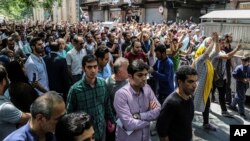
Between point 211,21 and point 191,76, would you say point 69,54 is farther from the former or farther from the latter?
point 211,21

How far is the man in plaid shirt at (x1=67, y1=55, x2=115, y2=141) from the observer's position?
133 inches

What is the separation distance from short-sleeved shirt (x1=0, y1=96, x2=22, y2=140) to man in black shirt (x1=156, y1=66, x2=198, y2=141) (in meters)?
1.37

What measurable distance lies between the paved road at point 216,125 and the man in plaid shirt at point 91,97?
2470 mm

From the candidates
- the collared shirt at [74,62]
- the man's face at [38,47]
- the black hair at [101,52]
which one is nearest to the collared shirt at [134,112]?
the black hair at [101,52]

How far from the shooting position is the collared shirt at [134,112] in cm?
306

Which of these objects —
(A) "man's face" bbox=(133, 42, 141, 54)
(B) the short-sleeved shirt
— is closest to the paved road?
(A) "man's face" bbox=(133, 42, 141, 54)

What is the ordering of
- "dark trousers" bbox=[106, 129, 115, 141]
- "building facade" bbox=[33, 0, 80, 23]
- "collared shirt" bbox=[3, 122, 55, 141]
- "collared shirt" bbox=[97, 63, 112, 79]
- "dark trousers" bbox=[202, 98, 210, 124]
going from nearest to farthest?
"collared shirt" bbox=[3, 122, 55, 141] < "dark trousers" bbox=[106, 129, 115, 141] < "collared shirt" bbox=[97, 63, 112, 79] < "dark trousers" bbox=[202, 98, 210, 124] < "building facade" bbox=[33, 0, 80, 23]

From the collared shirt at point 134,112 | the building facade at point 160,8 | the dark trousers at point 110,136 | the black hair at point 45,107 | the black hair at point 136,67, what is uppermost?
the building facade at point 160,8

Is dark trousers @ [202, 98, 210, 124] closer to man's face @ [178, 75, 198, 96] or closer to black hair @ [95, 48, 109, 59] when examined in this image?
black hair @ [95, 48, 109, 59]

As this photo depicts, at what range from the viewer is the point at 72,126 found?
1950mm

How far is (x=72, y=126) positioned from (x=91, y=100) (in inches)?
58.1

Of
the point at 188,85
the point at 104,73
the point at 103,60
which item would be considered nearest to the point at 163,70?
the point at 104,73

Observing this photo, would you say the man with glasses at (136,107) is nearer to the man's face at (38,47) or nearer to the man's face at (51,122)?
the man's face at (51,122)

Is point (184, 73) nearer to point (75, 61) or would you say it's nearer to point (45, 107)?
point (45, 107)
